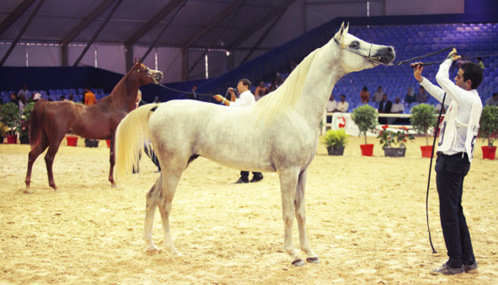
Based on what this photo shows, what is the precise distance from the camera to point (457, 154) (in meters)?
Result: 4.55

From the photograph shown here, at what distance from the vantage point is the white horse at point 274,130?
5070 mm

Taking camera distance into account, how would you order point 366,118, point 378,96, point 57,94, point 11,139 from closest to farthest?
1. point 366,118
2. point 11,139
3. point 378,96
4. point 57,94

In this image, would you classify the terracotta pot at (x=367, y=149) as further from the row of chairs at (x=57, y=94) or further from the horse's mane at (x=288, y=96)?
the row of chairs at (x=57, y=94)

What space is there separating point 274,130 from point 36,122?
18.4 ft

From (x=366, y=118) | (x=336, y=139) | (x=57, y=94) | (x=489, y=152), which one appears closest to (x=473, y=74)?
(x=489, y=152)

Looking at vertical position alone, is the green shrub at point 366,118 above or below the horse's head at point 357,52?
below

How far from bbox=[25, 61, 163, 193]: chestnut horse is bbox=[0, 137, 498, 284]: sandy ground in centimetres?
72

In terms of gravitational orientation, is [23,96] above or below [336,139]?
above

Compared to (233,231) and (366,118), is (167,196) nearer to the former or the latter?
(233,231)

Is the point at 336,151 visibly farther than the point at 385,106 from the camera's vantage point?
No

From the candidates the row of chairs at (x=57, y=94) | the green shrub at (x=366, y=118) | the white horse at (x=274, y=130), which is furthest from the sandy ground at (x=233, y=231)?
the row of chairs at (x=57, y=94)

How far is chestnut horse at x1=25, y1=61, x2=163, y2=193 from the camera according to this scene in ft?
30.3

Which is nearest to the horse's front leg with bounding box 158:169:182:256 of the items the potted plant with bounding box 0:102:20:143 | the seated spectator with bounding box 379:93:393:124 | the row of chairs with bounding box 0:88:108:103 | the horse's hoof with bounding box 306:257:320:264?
the horse's hoof with bounding box 306:257:320:264

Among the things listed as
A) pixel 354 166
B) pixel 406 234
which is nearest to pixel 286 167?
pixel 406 234
